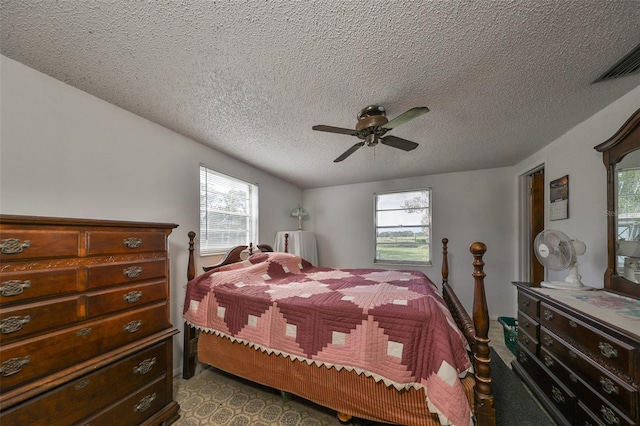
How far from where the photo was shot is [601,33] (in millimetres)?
1143

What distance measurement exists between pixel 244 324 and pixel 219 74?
5.76 ft

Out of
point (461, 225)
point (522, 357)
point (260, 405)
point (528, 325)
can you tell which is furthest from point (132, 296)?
point (461, 225)

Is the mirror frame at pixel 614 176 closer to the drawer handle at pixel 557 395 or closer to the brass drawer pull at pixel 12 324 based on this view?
the drawer handle at pixel 557 395

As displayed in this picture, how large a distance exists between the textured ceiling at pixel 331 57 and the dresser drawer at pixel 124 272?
121cm

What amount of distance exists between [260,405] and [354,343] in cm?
102

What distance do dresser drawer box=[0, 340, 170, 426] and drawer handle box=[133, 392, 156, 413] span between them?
0.31 feet

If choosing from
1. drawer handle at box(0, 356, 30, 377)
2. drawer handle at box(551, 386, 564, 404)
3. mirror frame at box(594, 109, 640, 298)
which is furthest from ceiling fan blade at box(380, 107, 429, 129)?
drawer handle at box(0, 356, 30, 377)

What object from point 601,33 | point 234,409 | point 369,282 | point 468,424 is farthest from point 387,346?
point 601,33

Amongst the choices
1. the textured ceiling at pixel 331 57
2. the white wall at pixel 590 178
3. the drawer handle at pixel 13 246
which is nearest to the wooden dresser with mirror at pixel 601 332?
the white wall at pixel 590 178

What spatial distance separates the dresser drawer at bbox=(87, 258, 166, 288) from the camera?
1.26m

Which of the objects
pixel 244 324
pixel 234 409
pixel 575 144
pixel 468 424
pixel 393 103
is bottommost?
pixel 234 409

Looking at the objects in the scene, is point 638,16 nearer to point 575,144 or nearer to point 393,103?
point 393,103

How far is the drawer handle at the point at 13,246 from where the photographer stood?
978 millimetres

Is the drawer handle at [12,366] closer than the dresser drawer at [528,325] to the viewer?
Yes
